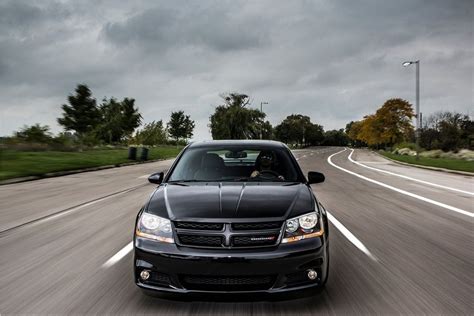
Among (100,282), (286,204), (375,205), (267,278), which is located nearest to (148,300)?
(100,282)

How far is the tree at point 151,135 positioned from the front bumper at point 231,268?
6742 centimetres

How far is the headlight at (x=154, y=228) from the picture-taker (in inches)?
140

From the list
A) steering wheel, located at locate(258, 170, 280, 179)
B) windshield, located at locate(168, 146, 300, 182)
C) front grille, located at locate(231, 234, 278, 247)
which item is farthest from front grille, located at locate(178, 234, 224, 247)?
steering wheel, located at locate(258, 170, 280, 179)

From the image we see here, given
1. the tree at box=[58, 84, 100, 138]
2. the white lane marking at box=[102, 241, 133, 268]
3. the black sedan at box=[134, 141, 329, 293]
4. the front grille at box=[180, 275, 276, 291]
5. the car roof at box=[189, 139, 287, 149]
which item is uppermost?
the tree at box=[58, 84, 100, 138]

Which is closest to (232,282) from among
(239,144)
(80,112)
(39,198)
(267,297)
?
(267,297)

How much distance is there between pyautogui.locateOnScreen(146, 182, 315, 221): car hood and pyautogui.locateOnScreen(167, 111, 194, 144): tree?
127825 millimetres

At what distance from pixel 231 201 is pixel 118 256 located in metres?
2.23

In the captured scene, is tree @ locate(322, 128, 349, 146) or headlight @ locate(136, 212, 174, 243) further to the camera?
tree @ locate(322, 128, 349, 146)

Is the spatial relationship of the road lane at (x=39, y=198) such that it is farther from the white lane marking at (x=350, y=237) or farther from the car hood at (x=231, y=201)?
the white lane marking at (x=350, y=237)

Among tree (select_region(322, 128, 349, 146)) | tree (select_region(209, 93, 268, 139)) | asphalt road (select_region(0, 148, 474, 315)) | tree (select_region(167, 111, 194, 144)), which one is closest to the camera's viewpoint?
asphalt road (select_region(0, 148, 474, 315))

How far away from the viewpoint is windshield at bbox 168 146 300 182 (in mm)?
5125

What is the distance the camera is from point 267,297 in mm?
3383

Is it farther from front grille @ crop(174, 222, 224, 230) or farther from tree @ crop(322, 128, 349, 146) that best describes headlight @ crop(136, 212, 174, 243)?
tree @ crop(322, 128, 349, 146)

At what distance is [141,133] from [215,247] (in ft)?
233
